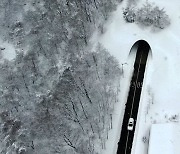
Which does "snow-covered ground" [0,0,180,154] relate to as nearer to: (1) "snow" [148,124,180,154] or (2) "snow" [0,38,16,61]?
A: (2) "snow" [0,38,16,61]

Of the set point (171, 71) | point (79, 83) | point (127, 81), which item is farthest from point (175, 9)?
point (79, 83)

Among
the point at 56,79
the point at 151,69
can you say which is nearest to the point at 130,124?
the point at 151,69

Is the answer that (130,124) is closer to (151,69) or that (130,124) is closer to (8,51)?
(151,69)

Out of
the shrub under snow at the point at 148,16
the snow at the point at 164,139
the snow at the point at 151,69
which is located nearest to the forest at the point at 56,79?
the snow at the point at 151,69

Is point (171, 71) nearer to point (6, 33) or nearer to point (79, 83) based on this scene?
point (79, 83)

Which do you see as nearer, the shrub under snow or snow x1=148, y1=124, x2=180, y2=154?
snow x1=148, y1=124, x2=180, y2=154

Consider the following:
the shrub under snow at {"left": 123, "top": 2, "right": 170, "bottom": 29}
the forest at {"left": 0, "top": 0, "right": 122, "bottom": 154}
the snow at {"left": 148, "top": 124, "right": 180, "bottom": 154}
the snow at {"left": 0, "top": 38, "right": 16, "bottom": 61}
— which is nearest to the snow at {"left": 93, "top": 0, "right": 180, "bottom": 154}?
the snow at {"left": 148, "top": 124, "right": 180, "bottom": 154}
